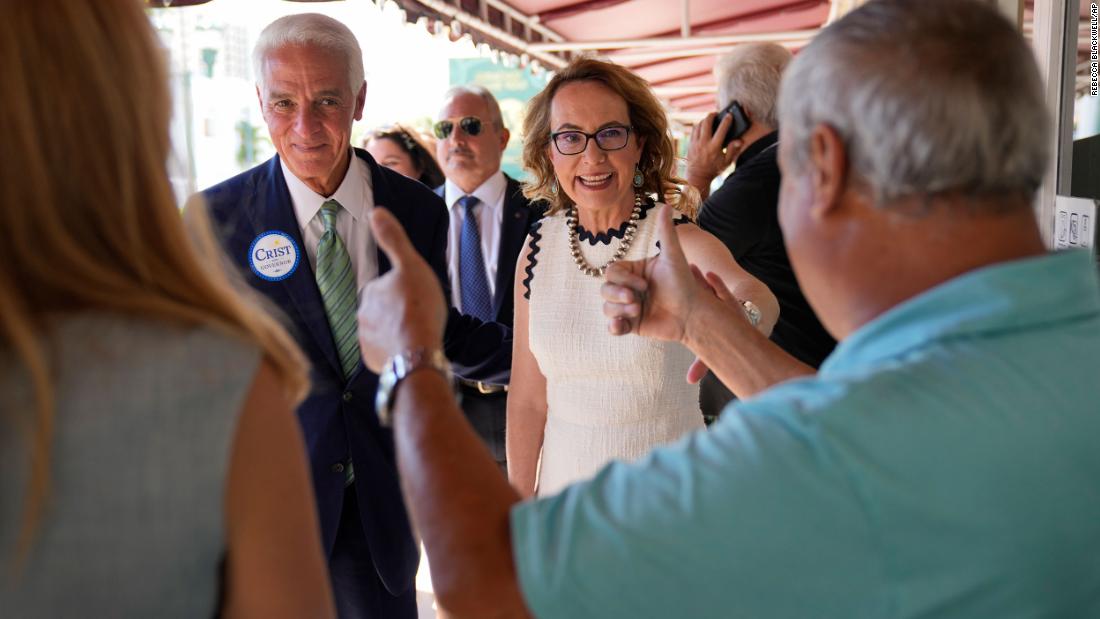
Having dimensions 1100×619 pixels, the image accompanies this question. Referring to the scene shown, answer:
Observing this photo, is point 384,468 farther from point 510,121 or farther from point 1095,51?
point 510,121

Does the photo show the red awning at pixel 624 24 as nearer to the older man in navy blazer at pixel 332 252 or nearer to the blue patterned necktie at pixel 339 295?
the older man in navy blazer at pixel 332 252

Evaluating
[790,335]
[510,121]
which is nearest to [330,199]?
[790,335]

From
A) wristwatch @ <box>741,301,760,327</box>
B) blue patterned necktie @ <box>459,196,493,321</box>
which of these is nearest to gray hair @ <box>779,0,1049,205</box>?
wristwatch @ <box>741,301,760,327</box>

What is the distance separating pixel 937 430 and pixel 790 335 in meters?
2.21

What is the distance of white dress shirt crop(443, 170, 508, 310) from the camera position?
4.20 metres

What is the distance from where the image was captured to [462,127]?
4.75 metres

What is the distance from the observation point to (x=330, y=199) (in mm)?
2471

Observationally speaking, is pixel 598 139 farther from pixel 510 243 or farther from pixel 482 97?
pixel 482 97

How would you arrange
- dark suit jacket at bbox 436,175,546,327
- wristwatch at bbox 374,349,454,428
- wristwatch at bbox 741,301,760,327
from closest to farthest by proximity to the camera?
wristwatch at bbox 374,349,454,428, wristwatch at bbox 741,301,760,327, dark suit jacket at bbox 436,175,546,327

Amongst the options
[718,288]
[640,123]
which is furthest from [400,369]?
[640,123]

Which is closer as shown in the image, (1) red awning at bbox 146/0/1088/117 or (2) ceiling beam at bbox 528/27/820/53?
(1) red awning at bbox 146/0/1088/117

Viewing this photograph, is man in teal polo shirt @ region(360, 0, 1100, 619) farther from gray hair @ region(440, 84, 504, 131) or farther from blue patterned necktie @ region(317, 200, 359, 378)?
gray hair @ region(440, 84, 504, 131)

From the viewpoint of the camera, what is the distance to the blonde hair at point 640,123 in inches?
115

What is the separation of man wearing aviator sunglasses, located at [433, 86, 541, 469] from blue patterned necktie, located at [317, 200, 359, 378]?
1.43 meters
